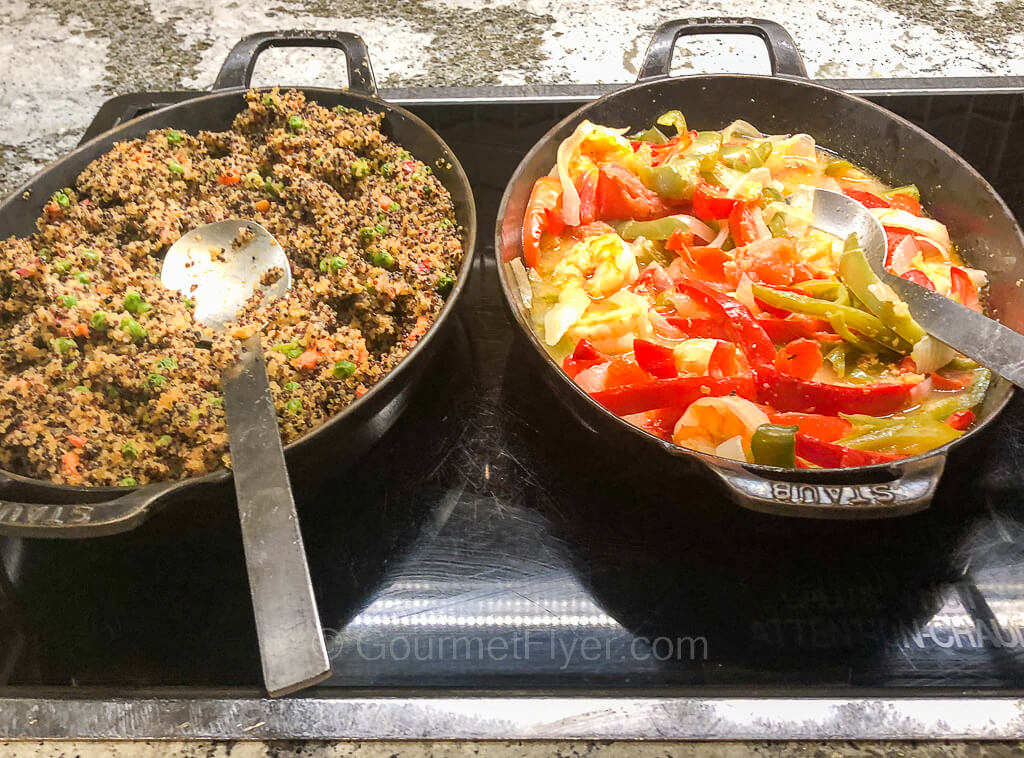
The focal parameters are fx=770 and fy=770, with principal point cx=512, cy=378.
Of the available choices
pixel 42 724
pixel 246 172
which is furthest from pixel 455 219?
pixel 42 724

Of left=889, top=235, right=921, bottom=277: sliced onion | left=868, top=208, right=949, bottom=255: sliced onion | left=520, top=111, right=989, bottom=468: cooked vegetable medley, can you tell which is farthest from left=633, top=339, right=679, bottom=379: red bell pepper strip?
left=868, top=208, right=949, bottom=255: sliced onion

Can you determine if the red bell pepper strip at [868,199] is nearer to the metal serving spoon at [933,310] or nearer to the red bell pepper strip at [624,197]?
the metal serving spoon at [933,310]

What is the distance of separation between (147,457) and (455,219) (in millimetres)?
613

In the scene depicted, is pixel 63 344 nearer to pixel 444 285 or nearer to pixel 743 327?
pixel 444 285

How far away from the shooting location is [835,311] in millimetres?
1224

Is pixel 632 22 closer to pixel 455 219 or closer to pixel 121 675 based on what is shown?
pixel 455 219

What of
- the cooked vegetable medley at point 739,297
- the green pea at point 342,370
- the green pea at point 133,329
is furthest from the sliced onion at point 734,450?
the green pea at point 133,329

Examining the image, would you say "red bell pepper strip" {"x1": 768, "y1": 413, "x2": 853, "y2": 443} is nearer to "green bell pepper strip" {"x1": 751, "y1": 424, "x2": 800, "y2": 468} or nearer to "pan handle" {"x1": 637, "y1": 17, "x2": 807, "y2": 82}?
"green bell pepper strip" {"x1": 751, "y1": 424, "x2": 800, "y2": 468}

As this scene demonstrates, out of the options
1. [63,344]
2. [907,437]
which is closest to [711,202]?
[907,437]

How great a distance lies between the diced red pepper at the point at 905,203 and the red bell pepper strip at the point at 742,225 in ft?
0.95

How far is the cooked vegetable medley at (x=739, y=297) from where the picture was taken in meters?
1.10

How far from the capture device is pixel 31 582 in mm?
1116

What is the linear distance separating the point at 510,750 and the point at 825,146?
1.31m

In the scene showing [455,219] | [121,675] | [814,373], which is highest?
[455,219]
